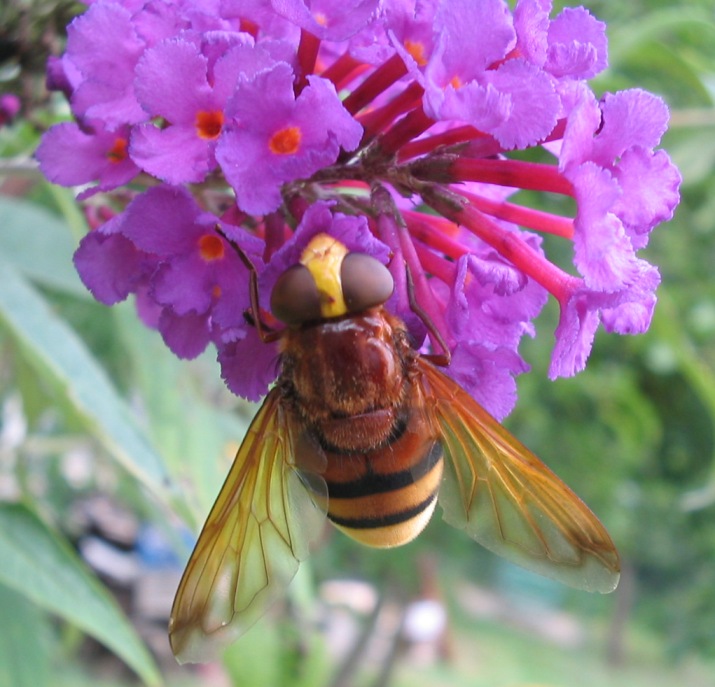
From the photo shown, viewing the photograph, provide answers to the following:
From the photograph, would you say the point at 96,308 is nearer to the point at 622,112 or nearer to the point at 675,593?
the point at 622,112

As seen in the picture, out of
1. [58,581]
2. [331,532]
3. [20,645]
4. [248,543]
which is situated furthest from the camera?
[331,532]

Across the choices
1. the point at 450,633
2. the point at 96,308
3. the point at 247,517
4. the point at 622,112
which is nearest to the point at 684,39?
the point at 622,112

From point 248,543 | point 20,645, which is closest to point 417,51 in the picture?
point 248,543

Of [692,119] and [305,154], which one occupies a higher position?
[305,154]

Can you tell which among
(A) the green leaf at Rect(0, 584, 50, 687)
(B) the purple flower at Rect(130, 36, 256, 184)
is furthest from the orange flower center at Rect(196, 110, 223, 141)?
(A) the green leaf at Rect(0, 584, 50, 687)

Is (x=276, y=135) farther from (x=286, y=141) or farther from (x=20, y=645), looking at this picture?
(x=20, y=645)

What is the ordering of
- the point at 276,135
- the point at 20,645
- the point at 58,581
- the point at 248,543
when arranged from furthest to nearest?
the point at 20,645 → the point at 58,581 → the point at 248,543 → the point at 276,135
